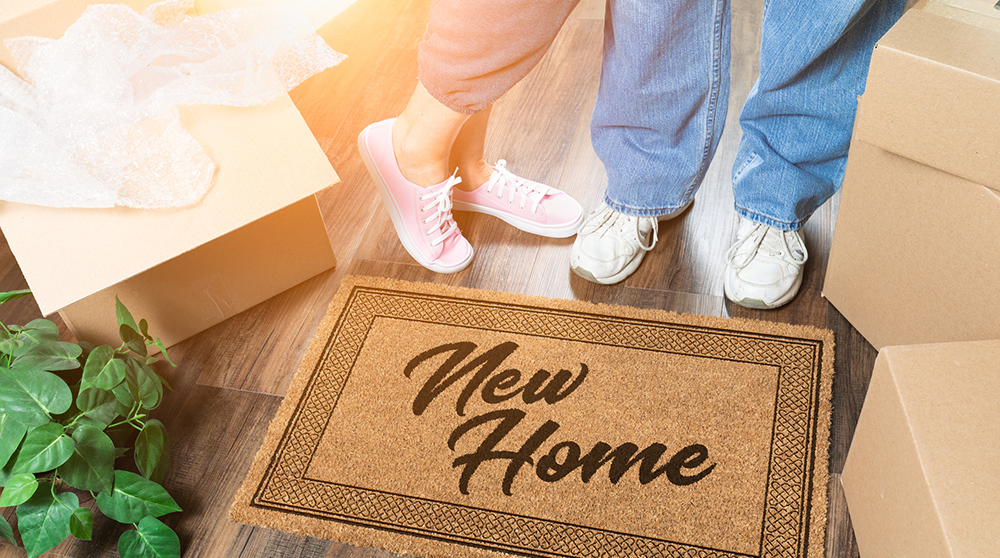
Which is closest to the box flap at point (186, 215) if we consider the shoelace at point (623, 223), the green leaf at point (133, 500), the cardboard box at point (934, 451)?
the green leaf at point (133, 500)

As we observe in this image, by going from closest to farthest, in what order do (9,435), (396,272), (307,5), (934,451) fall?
(934,451), (9,435), (396,272), (307,5)

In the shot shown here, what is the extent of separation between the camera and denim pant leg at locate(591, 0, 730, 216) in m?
0.86

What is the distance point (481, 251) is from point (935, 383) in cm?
72

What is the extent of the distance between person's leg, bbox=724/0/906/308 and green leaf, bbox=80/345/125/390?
87 cm

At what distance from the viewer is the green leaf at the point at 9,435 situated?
76 centimetres

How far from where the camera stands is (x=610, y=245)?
112cm

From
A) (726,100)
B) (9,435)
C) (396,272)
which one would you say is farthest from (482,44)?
(9,435)

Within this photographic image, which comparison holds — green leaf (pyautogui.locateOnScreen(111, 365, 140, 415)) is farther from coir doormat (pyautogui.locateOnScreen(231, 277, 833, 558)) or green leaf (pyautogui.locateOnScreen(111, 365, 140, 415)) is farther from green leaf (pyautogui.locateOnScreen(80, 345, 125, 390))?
coir doormat (pyautogui.locateOnScreen(231, 277, 833, 558))

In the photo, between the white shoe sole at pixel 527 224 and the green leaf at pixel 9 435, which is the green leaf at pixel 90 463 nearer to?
the green leaf at pixel 9 435

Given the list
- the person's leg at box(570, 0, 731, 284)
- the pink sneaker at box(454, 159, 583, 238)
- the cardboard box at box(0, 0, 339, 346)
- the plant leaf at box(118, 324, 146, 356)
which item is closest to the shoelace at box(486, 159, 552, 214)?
the pink sneaker at box(454, 159, 583, 238)

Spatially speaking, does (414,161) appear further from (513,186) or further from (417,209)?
(513,186)

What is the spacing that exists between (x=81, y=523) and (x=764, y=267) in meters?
0.98

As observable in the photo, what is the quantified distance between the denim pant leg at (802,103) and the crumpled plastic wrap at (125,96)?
1.96 feet

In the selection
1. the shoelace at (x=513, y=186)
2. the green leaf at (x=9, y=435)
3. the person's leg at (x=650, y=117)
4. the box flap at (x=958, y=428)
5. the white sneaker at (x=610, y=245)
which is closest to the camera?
the box flap at (x=958, y=428)
